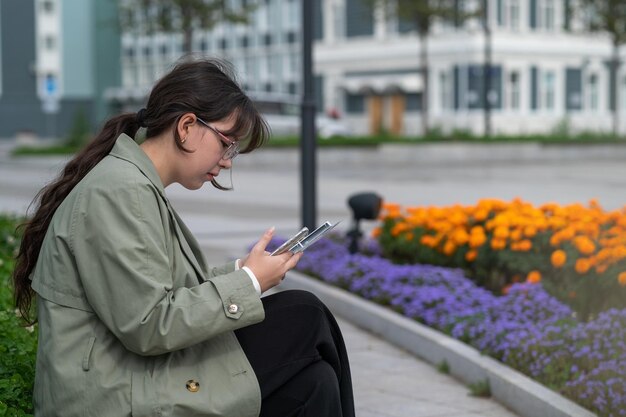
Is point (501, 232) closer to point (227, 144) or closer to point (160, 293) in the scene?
point (227, 144)

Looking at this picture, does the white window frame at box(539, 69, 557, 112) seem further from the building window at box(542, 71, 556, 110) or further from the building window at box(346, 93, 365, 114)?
the building window at box(346, 93, 365, 114)

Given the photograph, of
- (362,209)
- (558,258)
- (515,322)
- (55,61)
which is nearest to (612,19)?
(362,209)

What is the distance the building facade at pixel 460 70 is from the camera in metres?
46.9

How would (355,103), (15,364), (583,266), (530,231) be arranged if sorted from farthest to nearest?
(355,103), (530,231), (583,266), (15,364)

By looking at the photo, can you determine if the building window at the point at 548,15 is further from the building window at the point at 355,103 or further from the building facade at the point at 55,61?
the building facade at the point at 55,61

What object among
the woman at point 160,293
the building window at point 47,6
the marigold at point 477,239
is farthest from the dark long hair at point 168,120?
the building window at point 47,6

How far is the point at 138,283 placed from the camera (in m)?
2.85

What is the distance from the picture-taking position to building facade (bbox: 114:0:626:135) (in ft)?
154

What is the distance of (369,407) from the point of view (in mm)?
5328

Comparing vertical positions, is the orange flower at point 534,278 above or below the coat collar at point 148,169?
below

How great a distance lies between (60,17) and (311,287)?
204ft

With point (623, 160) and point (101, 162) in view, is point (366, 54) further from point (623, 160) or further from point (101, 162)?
point (101, 162)

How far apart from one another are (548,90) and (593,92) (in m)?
2.97

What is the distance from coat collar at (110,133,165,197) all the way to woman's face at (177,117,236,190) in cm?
9
